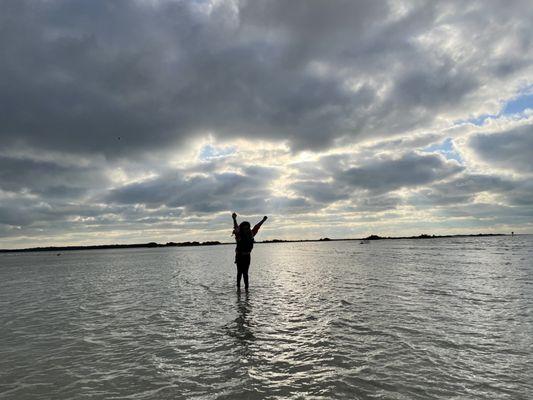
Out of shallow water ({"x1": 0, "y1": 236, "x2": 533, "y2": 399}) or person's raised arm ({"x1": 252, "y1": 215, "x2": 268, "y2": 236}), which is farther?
person's raised arm ({"x1": 252, "y1": 215, "x2": 268, "y2": 236})

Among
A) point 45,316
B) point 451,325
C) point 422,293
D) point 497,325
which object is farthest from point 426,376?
point 45,316

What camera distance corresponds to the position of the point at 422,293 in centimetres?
1630

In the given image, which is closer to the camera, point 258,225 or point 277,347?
point 277,347

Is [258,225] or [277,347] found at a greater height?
[258,225]

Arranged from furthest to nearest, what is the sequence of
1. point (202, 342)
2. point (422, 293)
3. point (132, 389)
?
point (422, 293) < point (202, 342) < point (132, 389)

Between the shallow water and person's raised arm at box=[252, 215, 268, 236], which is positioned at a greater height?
person's raised arm at box=[252, 215, 268, 236]

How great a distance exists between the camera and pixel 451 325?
33.4 feet

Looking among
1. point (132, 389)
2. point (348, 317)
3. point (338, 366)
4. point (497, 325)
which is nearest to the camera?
point (132, 389)

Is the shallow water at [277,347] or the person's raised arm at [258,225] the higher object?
the person's raised arm at [258,225]

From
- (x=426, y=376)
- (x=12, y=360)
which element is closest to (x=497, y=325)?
(x=426, y=376)

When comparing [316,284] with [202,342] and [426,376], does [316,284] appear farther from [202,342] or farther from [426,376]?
[426,376]

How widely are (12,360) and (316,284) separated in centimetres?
1580

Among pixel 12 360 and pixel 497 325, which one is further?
pixel 497 325

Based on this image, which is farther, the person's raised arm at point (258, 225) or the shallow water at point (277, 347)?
the person's raised arm at point (258, 225)
